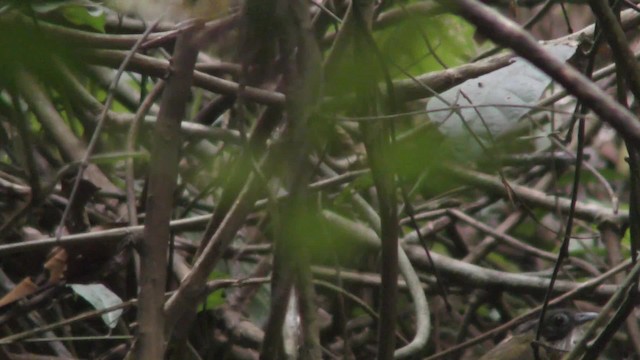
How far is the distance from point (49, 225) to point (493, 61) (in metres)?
1.18

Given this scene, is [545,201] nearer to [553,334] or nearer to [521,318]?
[553,334]

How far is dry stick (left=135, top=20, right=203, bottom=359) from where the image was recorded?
140 cm

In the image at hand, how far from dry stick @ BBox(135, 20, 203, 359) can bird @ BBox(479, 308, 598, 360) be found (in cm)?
144

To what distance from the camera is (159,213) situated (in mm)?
1406

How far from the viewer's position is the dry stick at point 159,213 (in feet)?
4.59

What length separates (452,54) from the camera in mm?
2428

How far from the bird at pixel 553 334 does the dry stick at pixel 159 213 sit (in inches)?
56.9

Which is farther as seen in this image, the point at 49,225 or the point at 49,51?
the point at 49,225

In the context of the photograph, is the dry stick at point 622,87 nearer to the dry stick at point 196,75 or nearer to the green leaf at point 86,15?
the dry stick at point 196,75

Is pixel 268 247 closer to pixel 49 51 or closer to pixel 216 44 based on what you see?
pixel 216 44

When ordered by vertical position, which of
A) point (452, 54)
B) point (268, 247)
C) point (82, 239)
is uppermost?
point (452, 54)

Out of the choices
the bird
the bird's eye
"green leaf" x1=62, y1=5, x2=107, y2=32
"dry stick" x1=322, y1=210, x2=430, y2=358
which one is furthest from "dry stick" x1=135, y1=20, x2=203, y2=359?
the bird's eye

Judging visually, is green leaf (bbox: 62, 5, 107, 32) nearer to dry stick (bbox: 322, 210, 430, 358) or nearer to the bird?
dry stick (bbox: 322, 210, 430, 358)

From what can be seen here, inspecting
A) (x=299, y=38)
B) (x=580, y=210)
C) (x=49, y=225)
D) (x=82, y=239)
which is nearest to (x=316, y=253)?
(x=82, y=239)
